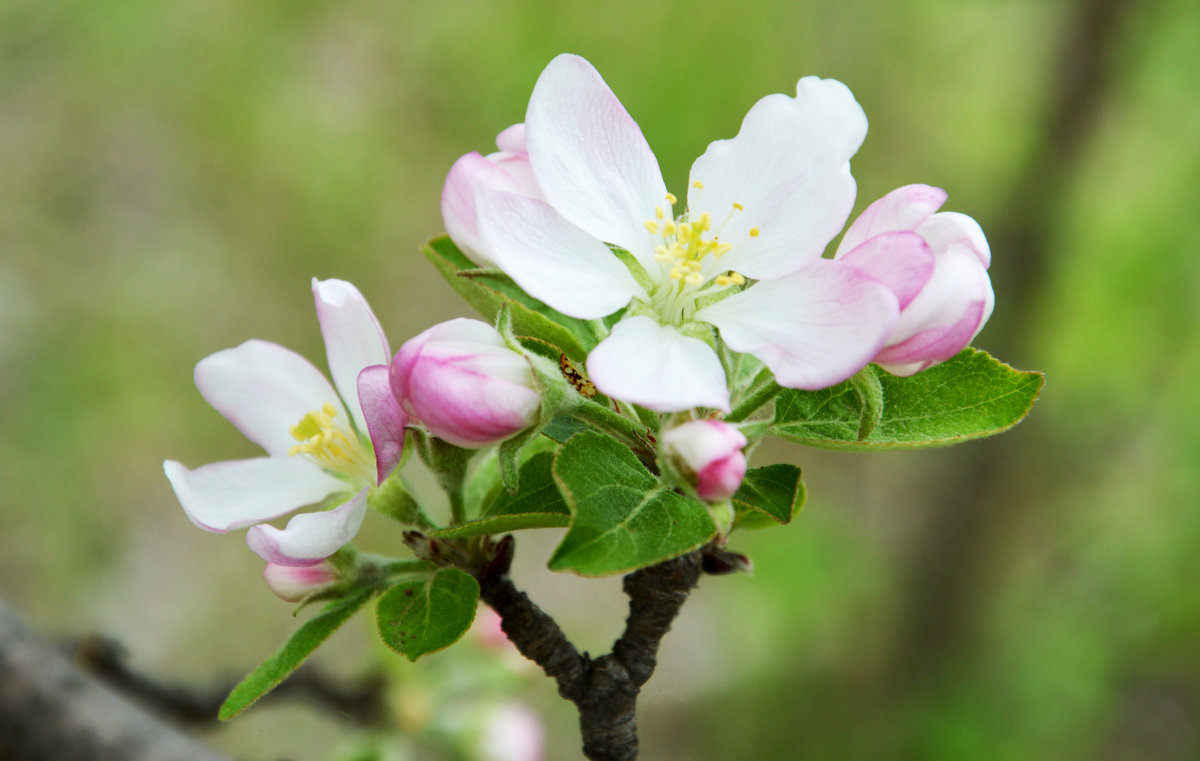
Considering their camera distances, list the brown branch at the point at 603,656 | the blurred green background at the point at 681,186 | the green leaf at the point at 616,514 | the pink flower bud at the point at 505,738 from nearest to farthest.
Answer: the green leaf at the point at 616,514
the brown branch at the point at 603,656
the pink flower bud at the point at 505,738
the blurred green background at the point at 681,186

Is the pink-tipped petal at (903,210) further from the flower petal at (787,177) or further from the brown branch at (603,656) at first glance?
the brown branch at (603,656)

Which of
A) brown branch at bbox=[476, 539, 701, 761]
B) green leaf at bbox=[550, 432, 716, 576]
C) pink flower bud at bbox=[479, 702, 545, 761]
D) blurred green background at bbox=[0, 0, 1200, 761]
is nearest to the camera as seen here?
green leaf at bbox=[550, 432, 716, 576]

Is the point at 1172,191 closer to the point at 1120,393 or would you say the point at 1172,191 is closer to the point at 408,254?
the point at 1120,393

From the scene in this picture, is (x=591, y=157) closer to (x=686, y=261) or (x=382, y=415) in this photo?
(x=686, y=261)

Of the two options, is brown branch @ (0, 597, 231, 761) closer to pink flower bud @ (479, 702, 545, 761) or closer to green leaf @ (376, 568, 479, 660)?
green leaf @ (376, 568, 479, 660)

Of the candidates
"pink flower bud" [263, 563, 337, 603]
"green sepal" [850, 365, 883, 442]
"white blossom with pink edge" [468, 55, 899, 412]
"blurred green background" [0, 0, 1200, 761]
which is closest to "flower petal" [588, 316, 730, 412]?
"white blossom with pink edge" [468, 55, 899, 412]

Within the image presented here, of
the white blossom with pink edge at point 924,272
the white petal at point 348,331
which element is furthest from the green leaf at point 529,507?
the white blossom with pink edge at point 924,272
